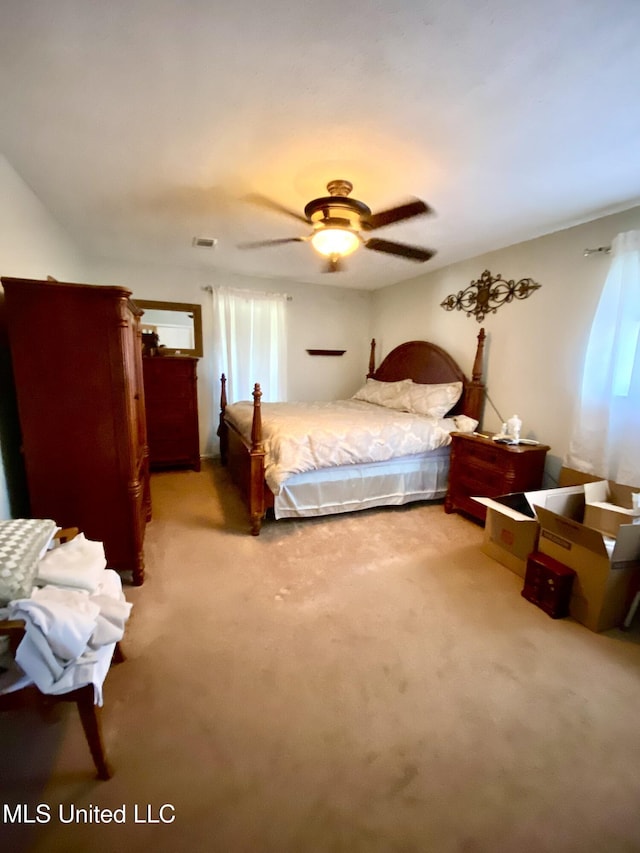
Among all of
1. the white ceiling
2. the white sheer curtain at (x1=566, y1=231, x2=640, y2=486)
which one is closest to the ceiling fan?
the white ceiling

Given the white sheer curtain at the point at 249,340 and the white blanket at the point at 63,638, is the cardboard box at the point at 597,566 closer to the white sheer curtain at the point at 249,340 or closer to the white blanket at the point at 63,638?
the white blanket at the point at 63,638

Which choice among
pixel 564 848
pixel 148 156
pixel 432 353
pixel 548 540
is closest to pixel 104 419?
pixel 148 156

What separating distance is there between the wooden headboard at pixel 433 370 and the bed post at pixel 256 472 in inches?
80.8

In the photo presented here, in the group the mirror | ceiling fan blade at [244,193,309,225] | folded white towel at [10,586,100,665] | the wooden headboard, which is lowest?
folded white towel at [10,586,100,665]

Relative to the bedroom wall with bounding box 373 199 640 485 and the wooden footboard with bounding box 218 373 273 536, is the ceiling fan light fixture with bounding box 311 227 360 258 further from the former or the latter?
the bedroom wall with bounding box 373 199 640 485

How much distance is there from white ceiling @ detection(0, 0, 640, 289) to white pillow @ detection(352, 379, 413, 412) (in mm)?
1813

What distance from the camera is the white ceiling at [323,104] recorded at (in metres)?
1.12

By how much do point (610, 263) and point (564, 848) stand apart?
2930 millimetres

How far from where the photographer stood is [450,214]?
8.38 feet

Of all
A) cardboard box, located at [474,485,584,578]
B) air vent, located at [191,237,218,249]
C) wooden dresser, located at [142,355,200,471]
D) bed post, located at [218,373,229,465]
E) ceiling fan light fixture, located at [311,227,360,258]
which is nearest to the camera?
ceiling fan light fixture, located at [311,227,360,258]

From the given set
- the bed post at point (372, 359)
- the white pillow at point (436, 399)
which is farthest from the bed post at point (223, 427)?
the white pillow at point (436, 399)

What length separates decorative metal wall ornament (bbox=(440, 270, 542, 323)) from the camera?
3.01m

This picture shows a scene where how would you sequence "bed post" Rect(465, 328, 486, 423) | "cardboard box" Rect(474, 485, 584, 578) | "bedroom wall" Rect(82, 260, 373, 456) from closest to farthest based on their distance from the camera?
"cardboard box" Rect(474, 485, 584, 578)
"bed post" Rect(465, 328, 486, 423)
"bedroom wall" Rect(82, 260, 373, 456)

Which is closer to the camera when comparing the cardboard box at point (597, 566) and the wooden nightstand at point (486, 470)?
the cardboard box at point (597, 566)
